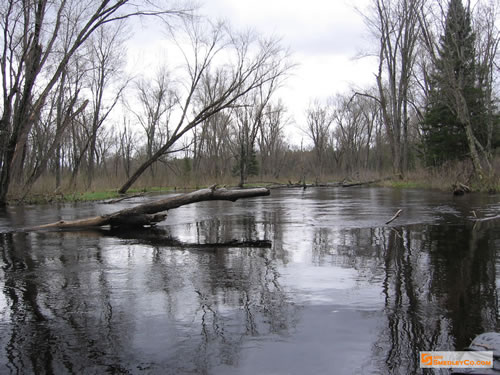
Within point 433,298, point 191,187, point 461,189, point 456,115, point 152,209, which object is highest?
point 456,115

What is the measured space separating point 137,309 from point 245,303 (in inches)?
46.0

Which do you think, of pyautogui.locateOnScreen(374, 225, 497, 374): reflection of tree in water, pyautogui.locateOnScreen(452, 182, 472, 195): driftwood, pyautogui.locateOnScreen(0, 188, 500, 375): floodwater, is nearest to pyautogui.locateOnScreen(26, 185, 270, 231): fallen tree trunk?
pyautogui.locateOnScreen(0, 188, 500, 375): floodwater

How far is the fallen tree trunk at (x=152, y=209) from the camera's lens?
10.2 meters

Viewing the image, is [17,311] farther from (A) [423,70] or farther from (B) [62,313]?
(A) [423,70]

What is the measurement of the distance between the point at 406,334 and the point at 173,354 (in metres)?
2.02

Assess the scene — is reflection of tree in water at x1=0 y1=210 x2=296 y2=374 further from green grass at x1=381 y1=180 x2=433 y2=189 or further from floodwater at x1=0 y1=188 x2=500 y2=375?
green grass at x1=381 y1=180 x2=433 y2=189

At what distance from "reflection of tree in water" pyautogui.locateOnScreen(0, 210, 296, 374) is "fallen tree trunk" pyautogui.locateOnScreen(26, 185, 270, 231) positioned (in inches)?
105

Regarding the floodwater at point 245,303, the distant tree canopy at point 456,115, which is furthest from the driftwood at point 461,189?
the floodwater at point 245,303

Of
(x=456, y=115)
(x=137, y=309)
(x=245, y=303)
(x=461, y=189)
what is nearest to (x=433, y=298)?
(x=245, y=303)

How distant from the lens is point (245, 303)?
4578 millimetres

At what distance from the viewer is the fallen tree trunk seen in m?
10.2

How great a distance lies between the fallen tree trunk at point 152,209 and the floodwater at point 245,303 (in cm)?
157

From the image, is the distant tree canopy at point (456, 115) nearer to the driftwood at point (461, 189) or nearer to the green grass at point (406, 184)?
the green grass at point (406, 184)

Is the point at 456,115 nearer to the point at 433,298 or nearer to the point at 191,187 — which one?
the point at 191,187
